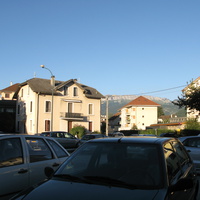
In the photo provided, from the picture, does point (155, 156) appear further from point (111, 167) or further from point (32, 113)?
point (32, 113)

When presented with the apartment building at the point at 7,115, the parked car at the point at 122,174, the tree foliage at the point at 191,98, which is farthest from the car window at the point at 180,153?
the apartment building at the point at 7,115

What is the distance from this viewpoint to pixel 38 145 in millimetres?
5648

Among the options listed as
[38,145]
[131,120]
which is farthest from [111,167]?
[131,120]

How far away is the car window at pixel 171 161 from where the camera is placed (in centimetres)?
378

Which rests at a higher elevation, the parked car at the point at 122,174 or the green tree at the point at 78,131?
the parked car at the point at 122,174

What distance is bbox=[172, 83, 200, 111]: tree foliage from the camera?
28969 millimetres

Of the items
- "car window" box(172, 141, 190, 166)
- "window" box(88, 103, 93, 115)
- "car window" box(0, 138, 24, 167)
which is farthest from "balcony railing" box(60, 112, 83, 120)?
"car window" box(172, 141, 190, 166)

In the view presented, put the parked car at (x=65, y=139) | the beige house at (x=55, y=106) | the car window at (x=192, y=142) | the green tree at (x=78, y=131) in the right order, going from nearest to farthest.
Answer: the car window at (x=192, y=142) → the parked car at (x=65, y=139) → the beige house at (x=55, y=106) → the green tree at (x=78, y=131)

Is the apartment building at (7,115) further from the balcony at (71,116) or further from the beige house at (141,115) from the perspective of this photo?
the beige house at (141,115)

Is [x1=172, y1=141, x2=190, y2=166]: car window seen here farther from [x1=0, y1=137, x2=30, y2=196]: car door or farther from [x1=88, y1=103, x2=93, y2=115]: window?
[x1=88, y1=103, x2=93, y2=115]: window

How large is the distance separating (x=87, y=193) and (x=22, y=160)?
227cm

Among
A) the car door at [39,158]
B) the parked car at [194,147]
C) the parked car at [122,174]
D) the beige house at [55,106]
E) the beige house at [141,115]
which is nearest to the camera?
the parked car at [122,174]

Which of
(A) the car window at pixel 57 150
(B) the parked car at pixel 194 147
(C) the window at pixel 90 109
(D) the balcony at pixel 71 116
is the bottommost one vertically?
(B) the parked car at pixel 194 147

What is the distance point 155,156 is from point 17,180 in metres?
2.42
